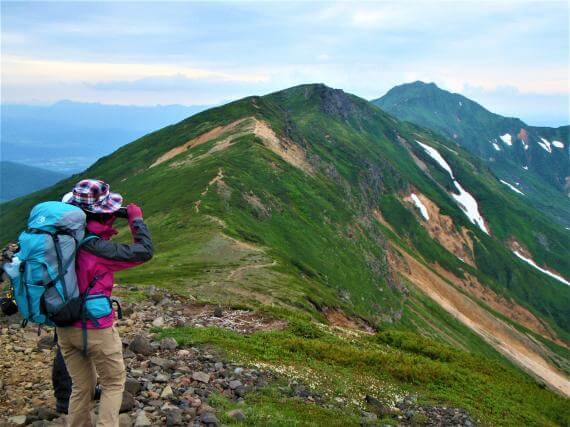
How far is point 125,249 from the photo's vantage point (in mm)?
8414

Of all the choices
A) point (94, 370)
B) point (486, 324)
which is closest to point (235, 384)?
point (94, 370)

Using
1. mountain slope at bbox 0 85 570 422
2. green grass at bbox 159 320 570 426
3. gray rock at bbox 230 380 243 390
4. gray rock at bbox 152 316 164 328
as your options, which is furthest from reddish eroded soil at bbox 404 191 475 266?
gray rock at bbox 230 380 243 390

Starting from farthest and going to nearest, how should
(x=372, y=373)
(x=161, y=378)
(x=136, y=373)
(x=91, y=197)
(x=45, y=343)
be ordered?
(x=372, y=373) → (x=45, y=343) → (x=136, y=373) → (x=161, y=378) → (x=91, y=197)

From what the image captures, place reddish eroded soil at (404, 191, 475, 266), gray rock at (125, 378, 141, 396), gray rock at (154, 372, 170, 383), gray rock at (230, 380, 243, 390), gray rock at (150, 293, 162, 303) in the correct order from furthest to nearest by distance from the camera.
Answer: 1. reddish eroded soil at (404, 191, 475, 266)
2. gray rock at (150, 293, 162, 303)
3. gray rock at (230, 380, 243, 390)
4. gray rock at (154, 372, 170, 383)
5. gray rock at (125, 378, 141, 396)

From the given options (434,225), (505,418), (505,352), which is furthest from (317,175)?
(505,418)

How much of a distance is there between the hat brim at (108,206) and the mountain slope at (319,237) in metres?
14.6

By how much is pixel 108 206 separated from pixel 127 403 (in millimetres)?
5004

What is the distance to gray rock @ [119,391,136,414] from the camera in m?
10.7

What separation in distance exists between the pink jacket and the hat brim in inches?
10.0

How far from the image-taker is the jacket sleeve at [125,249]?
27.0 feet

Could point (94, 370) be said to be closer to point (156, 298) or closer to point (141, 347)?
point (141, 347)

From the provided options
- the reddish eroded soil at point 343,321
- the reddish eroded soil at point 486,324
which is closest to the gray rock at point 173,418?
the reddish eroded soil at point 343,321

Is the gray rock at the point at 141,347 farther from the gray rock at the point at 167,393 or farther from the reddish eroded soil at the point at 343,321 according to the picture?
the reddish eroded soil at the point at 343,321

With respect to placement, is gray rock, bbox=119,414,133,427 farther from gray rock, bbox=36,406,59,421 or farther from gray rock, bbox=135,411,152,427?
gray rock, bbox=36,406,59,421
